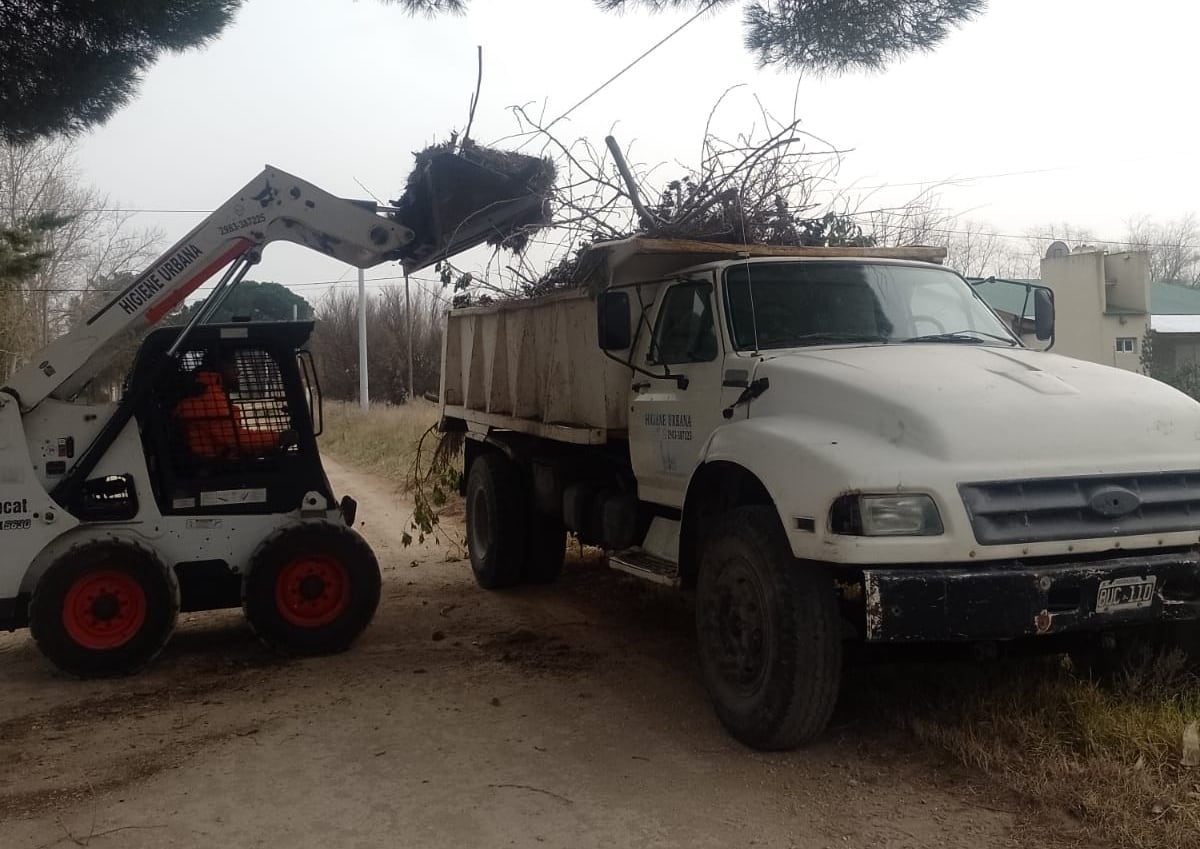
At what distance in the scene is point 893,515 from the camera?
427 cm

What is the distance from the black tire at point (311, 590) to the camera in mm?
6754

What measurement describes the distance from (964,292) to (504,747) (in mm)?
3652

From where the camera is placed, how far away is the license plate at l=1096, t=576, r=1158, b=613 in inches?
170

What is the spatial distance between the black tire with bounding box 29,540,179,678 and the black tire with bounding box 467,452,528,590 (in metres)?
3.06

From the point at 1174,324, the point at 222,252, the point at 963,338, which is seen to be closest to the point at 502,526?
the point at 222,252

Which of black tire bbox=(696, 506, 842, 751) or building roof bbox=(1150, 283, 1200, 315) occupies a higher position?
building roof bbox=(1150, 283, 1200, 315)

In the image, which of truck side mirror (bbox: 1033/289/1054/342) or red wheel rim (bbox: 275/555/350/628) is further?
red wheel rim (bbox: 275/555/350/628)

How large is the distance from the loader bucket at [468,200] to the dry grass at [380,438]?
9438 millimetres

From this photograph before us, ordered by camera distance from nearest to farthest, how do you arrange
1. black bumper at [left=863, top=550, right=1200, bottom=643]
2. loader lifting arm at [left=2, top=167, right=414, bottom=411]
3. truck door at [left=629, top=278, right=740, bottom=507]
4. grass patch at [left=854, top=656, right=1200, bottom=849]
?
1. grass patch at [left=854, top=656, right=1200, bottom=849]
2. black bumper at [left=863, top=550, right=1200, bottom=643]
3. truck door at [left=629, top=278, right=740, bottom=507]
4. loader lifting arm at [left=2, top=167, right=414, bottom=411]

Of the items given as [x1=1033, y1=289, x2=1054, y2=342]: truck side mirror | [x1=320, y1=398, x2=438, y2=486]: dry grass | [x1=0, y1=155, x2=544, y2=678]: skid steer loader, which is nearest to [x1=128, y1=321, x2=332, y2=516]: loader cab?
[x1=0, y1=155, x2=544, y2=678]: skid steer loader

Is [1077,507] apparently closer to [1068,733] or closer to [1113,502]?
[1113,502]

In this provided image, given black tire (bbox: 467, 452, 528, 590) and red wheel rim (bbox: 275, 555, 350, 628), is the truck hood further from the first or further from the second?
black tire (bbox: 467, 452, 528, 590)

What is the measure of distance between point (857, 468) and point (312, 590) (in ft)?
13.1

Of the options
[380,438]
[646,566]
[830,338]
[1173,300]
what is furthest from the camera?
[1173,300]
